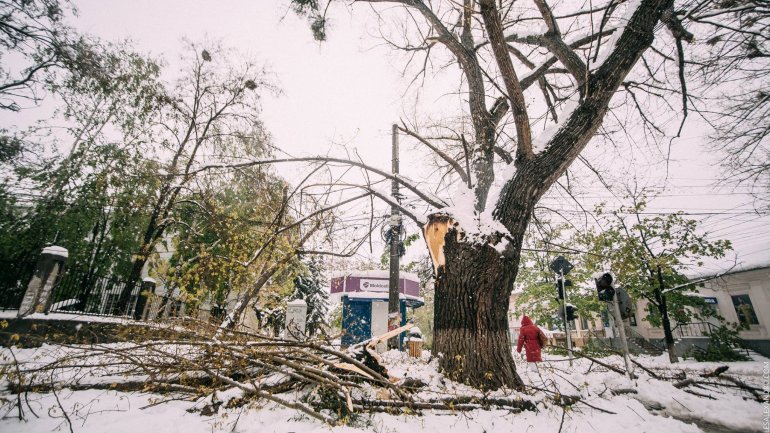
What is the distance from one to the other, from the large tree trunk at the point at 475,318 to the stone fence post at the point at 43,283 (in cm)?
1066

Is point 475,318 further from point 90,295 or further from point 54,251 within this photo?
point 90,295

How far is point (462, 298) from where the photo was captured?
4.09 meters

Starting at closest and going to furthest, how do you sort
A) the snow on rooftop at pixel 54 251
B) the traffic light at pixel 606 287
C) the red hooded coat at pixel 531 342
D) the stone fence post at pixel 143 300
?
the red hooded coat at pixel 531 342 < the traffic light at pixel 606 287 < the snow on rooftop at pixel 54 251 < the stone fence post at pixel 143 300

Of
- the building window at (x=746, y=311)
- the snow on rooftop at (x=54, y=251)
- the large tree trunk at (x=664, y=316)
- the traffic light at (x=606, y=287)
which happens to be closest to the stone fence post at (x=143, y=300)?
the snow on rooftop at (x=54, y=251)

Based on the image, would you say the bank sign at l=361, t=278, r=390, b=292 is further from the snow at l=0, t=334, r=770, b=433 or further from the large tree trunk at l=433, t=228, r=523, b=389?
the snow at l=0, t=334, r=770, b=433

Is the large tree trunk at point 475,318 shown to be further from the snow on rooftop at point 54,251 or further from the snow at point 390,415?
the snow on rooftop at point 54,251

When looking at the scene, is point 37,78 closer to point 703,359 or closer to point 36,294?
point 36,294

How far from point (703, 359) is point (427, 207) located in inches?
654

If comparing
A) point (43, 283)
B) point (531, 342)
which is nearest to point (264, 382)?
point (531, 342)

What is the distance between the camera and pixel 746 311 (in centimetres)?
1741

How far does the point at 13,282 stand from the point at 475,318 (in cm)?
1268

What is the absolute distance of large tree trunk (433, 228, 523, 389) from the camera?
12.5 ft

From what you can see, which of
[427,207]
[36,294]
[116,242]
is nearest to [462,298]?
[427,207]

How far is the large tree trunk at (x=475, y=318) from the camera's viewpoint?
12.5ft
